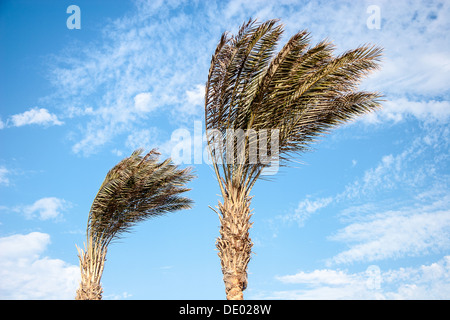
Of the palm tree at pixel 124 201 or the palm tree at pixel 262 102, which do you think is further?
the palm tree at pixel 124 201

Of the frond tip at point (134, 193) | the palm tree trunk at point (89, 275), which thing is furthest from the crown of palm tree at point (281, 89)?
the palm tree trunk at point (89, 275)

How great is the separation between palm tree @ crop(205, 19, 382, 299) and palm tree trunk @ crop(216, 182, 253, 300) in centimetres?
2

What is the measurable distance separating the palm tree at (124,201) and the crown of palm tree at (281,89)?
424 cm

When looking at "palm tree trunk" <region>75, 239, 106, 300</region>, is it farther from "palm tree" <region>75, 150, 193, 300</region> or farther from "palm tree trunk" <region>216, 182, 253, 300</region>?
"palm tree trunk" <region>216, 182, 253, 300</region>

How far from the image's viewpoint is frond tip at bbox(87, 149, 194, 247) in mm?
13281

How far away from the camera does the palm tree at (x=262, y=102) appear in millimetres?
9297

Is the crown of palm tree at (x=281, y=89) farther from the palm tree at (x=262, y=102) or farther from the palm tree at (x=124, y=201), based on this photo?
the palm tree at (x=124, y=201)

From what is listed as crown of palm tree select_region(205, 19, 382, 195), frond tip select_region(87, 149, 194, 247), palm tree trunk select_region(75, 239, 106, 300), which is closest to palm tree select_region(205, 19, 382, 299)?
crown of palm tree select_region(205, 19, 382, 195)

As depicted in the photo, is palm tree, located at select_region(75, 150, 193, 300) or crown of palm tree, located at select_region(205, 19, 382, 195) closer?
crown of palm tree, located at select_region(205, 19, 382, 195)

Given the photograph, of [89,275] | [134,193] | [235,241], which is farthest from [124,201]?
[235,241]

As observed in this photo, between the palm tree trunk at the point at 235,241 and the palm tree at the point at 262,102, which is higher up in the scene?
the palm tree at the point at 262,102
